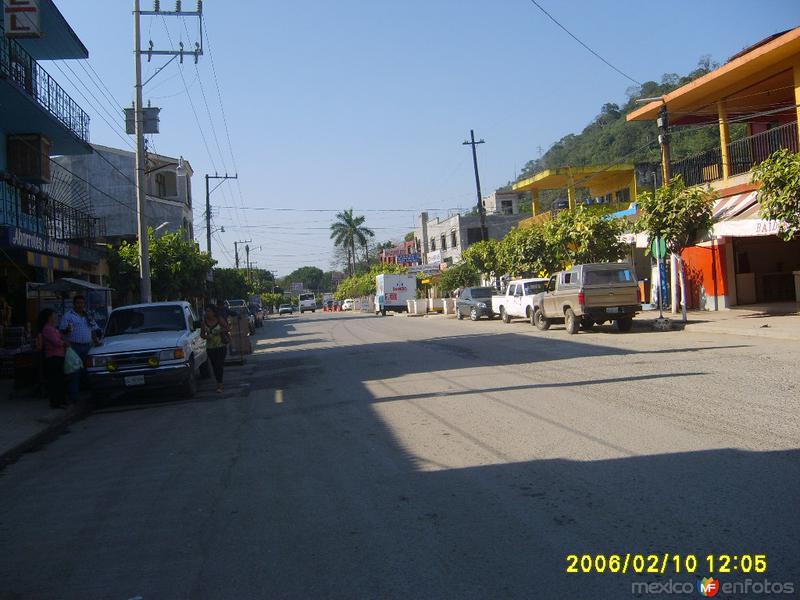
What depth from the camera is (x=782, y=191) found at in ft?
Answer: 58.3

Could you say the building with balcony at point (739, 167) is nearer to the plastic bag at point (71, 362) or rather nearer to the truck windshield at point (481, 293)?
the truck windshield at point (481, 293)

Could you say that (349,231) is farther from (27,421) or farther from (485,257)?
(27,421)

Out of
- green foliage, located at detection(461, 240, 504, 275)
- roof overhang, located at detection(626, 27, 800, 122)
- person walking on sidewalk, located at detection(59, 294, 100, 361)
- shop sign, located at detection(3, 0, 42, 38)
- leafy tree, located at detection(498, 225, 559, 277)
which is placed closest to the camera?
person walking on sidewalk, located at detection(59, 294, 100, 361)

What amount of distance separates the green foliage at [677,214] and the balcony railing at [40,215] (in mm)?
17088

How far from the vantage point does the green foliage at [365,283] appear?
78.0 m

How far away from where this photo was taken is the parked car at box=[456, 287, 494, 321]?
36.3 metres

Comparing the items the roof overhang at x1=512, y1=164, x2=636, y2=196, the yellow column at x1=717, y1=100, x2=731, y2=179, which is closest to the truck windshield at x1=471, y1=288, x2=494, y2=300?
the roof overhang at x1=512, y1=164, x2=636, y2=196

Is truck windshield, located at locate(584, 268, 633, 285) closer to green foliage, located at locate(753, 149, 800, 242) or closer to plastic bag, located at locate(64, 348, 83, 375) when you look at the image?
green foliage, located at locate(753, 149, 800, 242)

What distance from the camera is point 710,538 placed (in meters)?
4.68

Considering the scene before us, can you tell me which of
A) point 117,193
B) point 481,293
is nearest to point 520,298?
point 481,293

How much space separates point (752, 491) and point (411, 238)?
114750mm

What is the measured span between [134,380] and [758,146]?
22352 millimetres

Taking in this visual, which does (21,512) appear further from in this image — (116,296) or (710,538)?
(116,296)

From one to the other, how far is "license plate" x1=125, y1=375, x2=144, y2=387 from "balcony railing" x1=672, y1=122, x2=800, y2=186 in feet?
64.0
